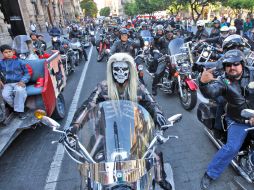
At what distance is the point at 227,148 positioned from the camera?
3234 mm

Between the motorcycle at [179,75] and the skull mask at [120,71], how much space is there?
2.91 meters

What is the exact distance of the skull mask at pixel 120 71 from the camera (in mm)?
3150

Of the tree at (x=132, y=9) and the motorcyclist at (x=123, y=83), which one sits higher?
the motorcyclist at (x=123, y=83)

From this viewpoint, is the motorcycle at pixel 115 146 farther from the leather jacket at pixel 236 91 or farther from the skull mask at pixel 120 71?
the leather jacket at pixel 236 91

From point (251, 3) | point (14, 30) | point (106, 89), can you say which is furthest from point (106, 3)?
point (106, 89)

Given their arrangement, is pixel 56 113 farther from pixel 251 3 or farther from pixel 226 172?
pixel 251 3

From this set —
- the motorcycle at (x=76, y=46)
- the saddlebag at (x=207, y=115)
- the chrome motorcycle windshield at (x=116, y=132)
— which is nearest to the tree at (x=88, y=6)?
the motorcycle at (x=76, y=46)

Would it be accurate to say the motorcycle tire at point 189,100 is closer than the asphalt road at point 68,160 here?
No

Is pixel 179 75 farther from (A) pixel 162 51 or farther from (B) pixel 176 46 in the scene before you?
(A) pixel 162 51

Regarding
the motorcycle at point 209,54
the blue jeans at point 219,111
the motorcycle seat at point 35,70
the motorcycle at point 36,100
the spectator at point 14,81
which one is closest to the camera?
the blue jeans at point 219,111

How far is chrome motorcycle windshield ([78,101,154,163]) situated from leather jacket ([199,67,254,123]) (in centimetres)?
113

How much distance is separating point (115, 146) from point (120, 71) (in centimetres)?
119

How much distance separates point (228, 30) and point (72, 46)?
313 inches

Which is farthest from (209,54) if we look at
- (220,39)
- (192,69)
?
(192,69)
